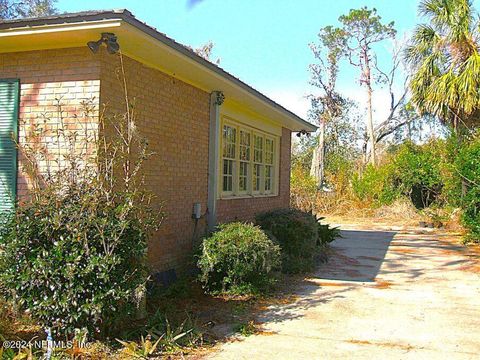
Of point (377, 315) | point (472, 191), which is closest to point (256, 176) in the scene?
point (472, 191)

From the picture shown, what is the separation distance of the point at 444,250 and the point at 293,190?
35.7ft

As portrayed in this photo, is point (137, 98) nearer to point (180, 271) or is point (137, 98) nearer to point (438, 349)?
point (180, 271)

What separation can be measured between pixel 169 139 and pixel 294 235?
136 inches

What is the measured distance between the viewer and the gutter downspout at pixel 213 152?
9.54 meters

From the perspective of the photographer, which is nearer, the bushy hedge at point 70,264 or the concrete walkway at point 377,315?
the bushy hedge at point 70,264

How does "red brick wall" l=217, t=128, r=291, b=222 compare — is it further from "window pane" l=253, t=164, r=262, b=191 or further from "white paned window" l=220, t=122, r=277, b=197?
"window pane" l=253, t=164, r=262, b=191

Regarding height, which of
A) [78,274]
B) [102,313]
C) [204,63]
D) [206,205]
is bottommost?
[102,313]

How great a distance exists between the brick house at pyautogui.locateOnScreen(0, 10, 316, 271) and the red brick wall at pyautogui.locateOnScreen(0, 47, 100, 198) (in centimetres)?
1

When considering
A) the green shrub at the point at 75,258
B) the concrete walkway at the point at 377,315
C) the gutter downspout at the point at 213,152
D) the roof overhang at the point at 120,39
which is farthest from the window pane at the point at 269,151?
the green shrub at the point at 75,258

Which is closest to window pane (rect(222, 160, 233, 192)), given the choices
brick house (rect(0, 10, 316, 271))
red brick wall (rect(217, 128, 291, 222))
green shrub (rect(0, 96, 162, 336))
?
brick house (rect(0, 10, 316, 271))

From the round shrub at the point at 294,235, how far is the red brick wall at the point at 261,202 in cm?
62

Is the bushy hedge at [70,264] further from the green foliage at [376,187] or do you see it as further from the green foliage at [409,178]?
the green foliage at [376,187]

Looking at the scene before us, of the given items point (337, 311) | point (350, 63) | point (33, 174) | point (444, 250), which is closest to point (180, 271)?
point (337, 311)

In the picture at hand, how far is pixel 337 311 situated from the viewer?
690 centimetres
